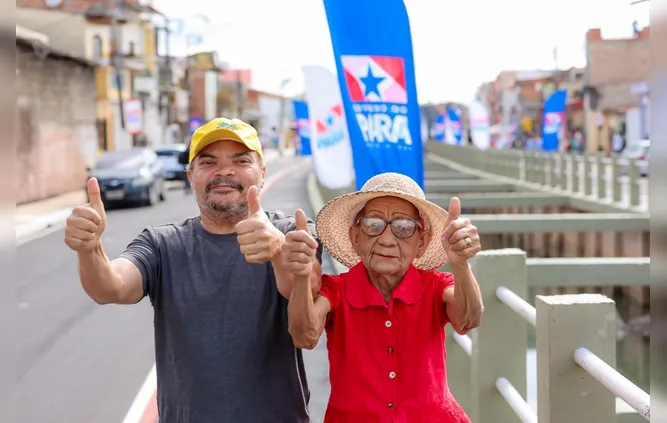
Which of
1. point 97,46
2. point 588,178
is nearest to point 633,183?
point 588,178

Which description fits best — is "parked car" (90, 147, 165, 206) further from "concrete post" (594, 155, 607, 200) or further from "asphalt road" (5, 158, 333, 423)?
"concrete post" (594, 155, 607, 200)

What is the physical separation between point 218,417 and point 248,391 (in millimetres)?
115

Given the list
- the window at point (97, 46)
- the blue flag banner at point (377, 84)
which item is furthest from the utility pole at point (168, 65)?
the blue flag banner at point (377, 84)

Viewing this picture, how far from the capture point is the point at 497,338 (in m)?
4.13

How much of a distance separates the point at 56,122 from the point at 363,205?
3132cm

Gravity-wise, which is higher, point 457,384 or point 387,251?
point 387,251

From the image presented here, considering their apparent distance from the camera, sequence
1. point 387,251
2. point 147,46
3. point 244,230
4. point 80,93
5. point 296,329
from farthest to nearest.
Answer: point 147,46, point 80,93, point 387,251, point 296,329, point 244,230

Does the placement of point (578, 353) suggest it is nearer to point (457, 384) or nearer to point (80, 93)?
point (457, 384)

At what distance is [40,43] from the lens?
26.7 m

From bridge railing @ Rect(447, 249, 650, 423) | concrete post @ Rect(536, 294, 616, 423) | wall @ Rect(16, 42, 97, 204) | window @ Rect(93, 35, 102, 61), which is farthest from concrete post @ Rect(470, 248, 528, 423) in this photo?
window @ Rect(93, 35, 102, 61)

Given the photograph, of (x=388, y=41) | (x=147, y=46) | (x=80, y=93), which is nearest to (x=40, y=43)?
(x=80, y=93)

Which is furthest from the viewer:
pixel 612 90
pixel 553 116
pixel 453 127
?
pixel 612 90

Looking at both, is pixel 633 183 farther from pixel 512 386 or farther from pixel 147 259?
pixel 147 259

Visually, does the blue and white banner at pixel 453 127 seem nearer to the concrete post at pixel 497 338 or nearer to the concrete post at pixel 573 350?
the concrete post at pixel 497 338
